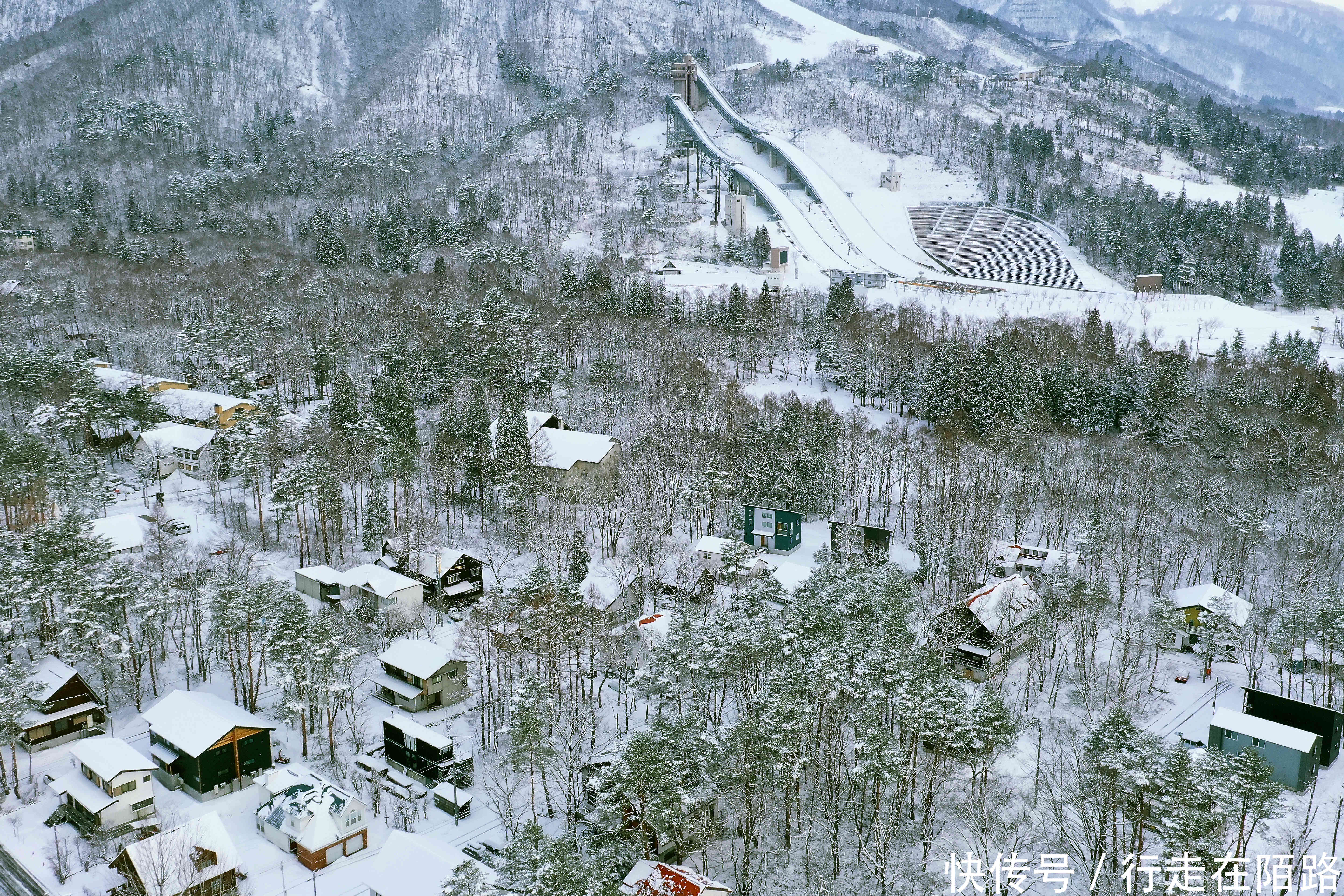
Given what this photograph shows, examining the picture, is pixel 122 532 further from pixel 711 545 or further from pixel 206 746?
pixel 711 545

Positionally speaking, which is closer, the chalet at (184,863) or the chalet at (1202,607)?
the chalet at (184,863)

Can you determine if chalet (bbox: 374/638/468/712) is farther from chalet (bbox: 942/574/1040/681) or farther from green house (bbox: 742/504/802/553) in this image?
chalet (bbox: 942/574/1040/681)

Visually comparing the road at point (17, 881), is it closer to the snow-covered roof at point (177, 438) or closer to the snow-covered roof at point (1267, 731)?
the snow-covered roof at point (177, 438)

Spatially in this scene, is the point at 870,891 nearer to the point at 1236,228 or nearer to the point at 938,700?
the point at 938,700

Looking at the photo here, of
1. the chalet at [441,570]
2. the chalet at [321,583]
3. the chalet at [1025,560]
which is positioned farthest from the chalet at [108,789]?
the chalet at [1025,560]

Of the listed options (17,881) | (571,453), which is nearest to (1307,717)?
(571,453)

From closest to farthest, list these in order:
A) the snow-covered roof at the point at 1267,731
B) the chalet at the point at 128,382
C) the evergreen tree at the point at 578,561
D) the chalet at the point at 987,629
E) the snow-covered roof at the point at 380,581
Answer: the snow-covered roof at the point at 1267,731, the chalet at the point at 987,629, the snow-covered roof at the point at 380,581, the evergreen tree at the point at 578,561, the chalet at the point at 128,382

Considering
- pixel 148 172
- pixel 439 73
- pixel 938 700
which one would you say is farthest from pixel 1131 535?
pixel 439 73
